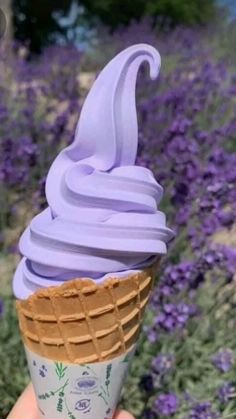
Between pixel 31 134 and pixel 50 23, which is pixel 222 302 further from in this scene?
pixel 50 23

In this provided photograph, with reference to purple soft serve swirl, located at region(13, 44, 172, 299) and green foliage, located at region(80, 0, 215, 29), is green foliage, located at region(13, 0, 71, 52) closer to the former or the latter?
green foliage, located at region(80, 0, 215, 29)

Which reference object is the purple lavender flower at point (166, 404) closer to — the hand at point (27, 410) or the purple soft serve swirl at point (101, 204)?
the hand at point (27, 410)

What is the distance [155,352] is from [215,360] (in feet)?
1.03

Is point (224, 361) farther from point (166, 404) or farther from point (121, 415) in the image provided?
point (121, 415)

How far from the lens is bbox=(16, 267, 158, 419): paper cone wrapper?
4.83 feet

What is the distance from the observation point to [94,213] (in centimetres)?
154

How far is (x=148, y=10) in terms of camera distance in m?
18.6

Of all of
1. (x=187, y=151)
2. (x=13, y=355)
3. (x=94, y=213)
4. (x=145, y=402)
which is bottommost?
(x=13, y=355)

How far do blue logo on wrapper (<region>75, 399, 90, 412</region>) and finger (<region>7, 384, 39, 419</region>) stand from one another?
168mm

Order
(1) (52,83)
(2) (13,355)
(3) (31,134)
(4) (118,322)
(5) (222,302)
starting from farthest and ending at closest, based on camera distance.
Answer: (1) (52,83)
(3) (31,134)
(5) (222,302)
(2) (13,355)
(4) (118,322)

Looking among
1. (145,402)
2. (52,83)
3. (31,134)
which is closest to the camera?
(145,402)

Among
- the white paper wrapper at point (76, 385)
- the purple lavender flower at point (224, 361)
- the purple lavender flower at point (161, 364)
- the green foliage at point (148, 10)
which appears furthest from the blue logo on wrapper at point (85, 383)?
the green foliage at point (148, 10)

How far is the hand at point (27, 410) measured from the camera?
5.51 feet

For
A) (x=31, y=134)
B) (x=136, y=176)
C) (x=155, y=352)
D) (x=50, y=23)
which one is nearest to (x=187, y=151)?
(x=155, y=352)
